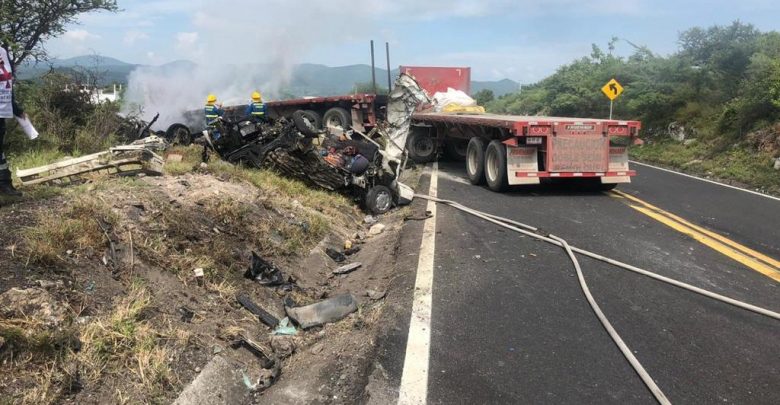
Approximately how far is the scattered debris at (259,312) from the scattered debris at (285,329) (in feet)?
0.17

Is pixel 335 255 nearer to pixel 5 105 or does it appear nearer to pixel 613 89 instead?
pixel 5 105

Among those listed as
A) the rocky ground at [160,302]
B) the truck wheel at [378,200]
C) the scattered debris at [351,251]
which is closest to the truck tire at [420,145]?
the truck wheel at [378,200]

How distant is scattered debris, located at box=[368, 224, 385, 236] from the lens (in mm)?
7578

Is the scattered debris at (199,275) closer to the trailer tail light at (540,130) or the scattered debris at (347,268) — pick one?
the scattered debris at (347,268)

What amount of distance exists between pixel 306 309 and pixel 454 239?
241 cm

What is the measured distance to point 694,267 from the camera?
17.5 ft

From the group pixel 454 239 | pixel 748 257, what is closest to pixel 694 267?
pixel 748 257

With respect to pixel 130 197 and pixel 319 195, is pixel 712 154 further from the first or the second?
pixel 130 197

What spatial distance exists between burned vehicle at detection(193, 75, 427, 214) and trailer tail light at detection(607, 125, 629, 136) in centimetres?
360

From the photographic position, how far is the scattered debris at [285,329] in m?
4.10

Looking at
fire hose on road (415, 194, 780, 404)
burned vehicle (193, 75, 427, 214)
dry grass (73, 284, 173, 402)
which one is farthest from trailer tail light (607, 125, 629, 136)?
dry grass (73, 284, 173, 402)

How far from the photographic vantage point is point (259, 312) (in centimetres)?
434

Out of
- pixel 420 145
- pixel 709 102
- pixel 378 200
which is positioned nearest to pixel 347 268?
pixel 378 200

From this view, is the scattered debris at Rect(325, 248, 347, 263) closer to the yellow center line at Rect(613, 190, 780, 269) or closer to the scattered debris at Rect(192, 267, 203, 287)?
the scattered debris at Rect(192, 267, 203, 287)
